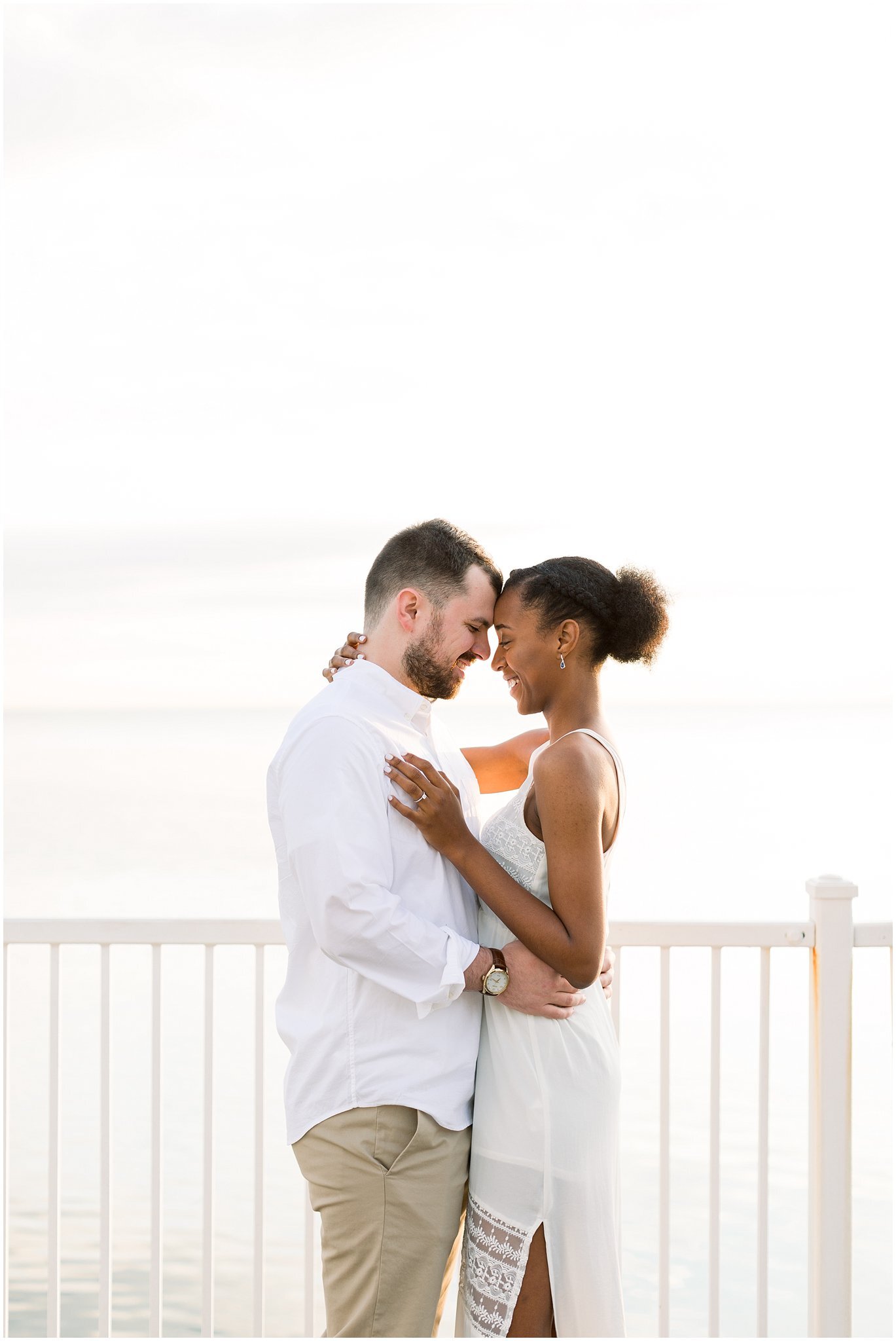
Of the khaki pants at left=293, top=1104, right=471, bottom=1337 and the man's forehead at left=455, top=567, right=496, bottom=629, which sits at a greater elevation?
the man's forehead at left=455, top=567, right=496, bottom=629

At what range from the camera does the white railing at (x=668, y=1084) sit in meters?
2.39

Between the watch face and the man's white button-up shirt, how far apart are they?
2.6 inches

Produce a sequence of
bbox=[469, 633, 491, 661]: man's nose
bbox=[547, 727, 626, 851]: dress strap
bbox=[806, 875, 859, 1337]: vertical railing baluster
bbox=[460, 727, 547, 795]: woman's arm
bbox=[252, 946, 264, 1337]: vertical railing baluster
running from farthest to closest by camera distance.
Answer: bbox=[460, 727, 547, 795]: woman's arm < bbox=[806, 875, 859, 1337]: vertical railing baluster < bbox=[252, 946, 264, 1337]: vertical railing baluster < bbox=[469, 633, 491, 661]: man's nose < bbox=[547, 727, 626, 851]: dress strap

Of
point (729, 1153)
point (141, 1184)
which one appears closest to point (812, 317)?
point (729, 1153)

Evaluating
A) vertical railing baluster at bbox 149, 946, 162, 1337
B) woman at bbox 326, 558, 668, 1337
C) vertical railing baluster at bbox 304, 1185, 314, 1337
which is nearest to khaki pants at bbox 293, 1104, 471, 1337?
woman at bbox 326, 558, 668, 1337

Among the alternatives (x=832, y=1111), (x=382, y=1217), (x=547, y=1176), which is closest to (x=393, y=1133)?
(x=382, y=1217)

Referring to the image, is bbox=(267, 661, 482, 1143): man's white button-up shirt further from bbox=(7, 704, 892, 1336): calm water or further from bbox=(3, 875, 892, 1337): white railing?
bbox=(7, 704, 892, 1336): calm water

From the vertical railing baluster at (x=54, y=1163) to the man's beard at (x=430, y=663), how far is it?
1.16 m

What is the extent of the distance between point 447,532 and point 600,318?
6.66m

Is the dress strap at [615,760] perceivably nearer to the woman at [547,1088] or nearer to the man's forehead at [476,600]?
the woman at [547,1088]

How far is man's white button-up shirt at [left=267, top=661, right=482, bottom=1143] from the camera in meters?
1.80

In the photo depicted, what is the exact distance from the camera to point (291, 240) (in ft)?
20.9

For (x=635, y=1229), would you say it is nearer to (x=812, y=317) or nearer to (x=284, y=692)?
(x=812, y=317)

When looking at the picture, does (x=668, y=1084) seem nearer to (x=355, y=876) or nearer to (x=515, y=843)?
(x=515, y=843)
